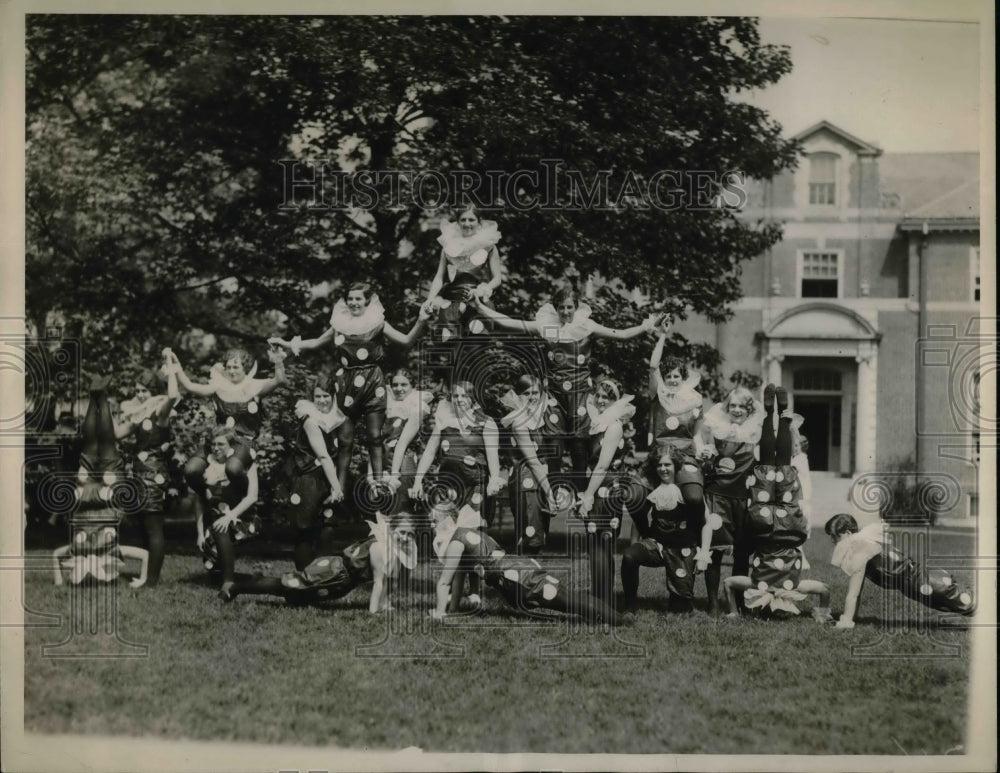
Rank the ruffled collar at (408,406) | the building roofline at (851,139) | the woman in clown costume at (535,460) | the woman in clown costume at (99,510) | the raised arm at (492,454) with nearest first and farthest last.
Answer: the raised arm at (492,454) < the woman in clown costume at (535,460) < the ruffled collar at (408,406) < the woman in clown costume at (99,510) < the building roofline at (851,139)

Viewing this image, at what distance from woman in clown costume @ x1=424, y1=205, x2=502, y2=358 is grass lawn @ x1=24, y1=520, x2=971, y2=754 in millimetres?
2226

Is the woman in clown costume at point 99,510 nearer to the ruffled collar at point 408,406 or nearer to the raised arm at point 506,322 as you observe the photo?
the ruffled collar at point 408,406

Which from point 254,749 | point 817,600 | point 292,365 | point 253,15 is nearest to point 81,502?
point 292,365

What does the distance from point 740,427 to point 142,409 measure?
5.52 m

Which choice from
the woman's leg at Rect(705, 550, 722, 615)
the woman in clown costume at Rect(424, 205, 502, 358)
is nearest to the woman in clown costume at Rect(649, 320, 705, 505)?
the woman's leg at Rect(705, 550, 722, 615)

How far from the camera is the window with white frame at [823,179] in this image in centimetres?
998

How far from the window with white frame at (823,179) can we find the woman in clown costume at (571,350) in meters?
2.26

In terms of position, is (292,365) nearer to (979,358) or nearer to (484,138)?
(484,138)

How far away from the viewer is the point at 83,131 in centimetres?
1044

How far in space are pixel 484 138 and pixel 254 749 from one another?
6.00 metres

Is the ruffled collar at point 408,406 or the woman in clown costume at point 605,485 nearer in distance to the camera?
the woman in clown costume at point 605,485

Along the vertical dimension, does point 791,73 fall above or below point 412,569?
above

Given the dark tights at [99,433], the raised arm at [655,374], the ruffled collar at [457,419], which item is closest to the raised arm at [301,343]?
the ruffled collar at [457,419]

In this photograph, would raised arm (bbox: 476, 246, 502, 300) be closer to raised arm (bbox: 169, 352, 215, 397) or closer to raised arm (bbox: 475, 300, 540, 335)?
raised arm (bbox: 475, 300, 540, 335)
